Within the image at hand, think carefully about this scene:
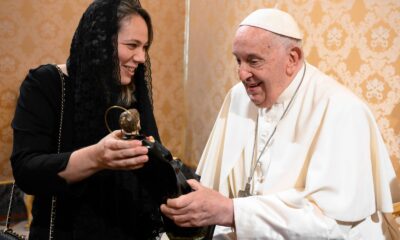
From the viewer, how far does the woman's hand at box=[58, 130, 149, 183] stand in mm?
1384

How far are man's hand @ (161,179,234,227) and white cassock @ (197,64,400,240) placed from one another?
0.30ft

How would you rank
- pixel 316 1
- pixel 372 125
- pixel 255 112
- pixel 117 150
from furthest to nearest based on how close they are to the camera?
1. pixel 316 1
2. pixel 255 112
3. pixel 372 125
4. pixel 117 150

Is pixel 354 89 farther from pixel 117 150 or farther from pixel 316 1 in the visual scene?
pixel 117 150

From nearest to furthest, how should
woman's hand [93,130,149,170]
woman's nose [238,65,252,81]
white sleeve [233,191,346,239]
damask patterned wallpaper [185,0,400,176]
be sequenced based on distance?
woman's hand [93,130,149,170]
white sleeve [233,191,346,239]
woman's nose [238,65,252,81]
damask patterned wallpaper [185,0,400,176]

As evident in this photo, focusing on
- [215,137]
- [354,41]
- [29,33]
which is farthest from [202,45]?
[215,137]

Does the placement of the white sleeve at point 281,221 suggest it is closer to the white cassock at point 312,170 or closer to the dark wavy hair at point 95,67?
the white cassock at point 312,170

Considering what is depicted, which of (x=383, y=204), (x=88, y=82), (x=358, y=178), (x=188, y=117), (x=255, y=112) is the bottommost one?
(x=188, y=117)

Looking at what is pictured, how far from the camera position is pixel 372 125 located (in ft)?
6.14

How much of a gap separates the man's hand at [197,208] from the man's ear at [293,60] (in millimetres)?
717

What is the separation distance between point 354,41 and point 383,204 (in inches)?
58.0

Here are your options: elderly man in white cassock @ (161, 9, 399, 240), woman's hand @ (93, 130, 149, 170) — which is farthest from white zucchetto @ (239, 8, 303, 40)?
woman's hand @ (93, 130, 149, 170)

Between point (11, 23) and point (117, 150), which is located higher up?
point (11, 23)

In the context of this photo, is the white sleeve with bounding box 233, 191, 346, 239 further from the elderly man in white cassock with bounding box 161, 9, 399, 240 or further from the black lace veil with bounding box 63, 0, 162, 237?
the black lace veil with bounding box 63, 0, 162, 237

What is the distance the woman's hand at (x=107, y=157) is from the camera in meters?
1.38
